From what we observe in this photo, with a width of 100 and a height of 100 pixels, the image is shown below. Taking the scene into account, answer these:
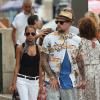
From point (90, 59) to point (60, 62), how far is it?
1146 millimetres

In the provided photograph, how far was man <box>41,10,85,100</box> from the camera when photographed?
9062 millimetres

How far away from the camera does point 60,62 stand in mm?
9086

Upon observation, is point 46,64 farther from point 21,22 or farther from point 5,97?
point 5,97

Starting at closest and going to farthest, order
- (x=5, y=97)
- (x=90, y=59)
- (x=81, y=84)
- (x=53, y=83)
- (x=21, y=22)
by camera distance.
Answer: (x=53, y=83), (x=81, y=84), (x=90, y=59), (x=21, y=22), (x=5, y=97)

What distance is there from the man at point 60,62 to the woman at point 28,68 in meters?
1.07

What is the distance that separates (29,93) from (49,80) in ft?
4.08

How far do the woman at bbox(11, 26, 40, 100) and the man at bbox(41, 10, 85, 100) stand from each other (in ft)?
3.50

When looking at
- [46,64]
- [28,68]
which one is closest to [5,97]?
[28,68]

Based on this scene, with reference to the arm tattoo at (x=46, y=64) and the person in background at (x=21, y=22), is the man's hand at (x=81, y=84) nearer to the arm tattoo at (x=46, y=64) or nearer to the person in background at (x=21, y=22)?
the arm tattoo at (x=46, y=64)

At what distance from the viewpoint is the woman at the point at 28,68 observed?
10.2 metres

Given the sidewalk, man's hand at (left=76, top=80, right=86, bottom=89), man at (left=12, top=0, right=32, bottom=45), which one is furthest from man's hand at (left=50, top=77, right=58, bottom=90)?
the sidewalk

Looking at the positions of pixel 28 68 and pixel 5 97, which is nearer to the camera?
pixel 28 68

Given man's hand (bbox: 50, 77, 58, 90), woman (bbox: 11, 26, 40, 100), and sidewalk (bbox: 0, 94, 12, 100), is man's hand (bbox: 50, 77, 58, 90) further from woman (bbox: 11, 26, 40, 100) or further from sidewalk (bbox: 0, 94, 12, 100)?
sidewalk (bbox: 0, 94, 12, 100)

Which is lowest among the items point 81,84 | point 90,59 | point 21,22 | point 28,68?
point 81,84
